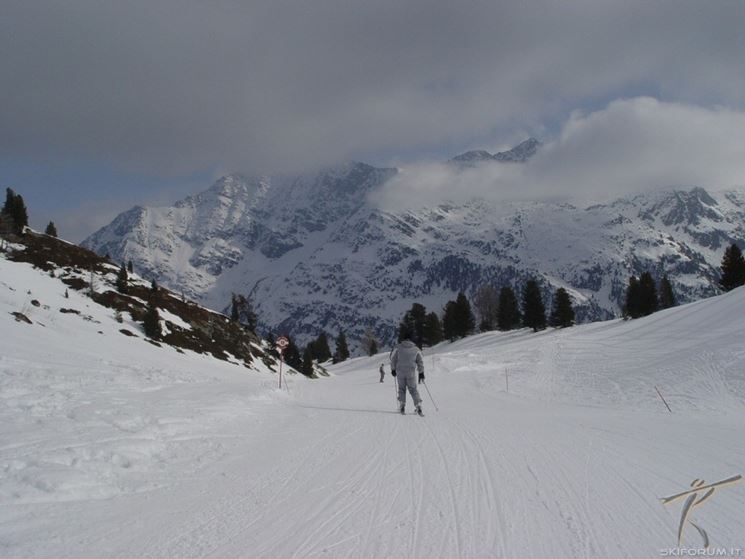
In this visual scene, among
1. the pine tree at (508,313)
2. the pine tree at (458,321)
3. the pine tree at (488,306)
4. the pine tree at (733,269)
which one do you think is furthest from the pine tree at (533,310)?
the pine tree at (733,269)

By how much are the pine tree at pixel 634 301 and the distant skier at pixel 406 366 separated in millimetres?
64021

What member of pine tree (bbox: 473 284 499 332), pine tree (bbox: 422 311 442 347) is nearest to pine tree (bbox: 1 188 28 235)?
pine tree (bbox: 422 311 442 347)

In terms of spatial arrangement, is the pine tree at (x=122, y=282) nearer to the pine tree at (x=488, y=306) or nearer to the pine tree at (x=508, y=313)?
the pine tree at (x=508, y=313)

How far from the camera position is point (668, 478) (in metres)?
5.79

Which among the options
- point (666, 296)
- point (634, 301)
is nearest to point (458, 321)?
point (634, 301)

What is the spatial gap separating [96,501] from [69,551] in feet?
4.47

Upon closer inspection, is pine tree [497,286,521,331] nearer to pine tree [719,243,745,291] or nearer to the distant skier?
pine tree [719,243,745,291]

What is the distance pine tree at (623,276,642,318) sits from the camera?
65.8m

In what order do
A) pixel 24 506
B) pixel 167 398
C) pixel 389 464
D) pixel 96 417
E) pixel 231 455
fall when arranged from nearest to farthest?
pixel 24 506 < pixel 389 464 < pixel 231 455 < pixel 96 417 < pixel 167 398

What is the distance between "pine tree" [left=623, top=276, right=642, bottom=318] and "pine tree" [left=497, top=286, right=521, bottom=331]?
70.1ft

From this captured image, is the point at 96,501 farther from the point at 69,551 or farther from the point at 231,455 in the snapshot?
the point at 231,455

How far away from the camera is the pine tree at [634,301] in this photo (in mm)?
65812

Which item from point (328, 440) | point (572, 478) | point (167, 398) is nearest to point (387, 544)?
point (572, 478)

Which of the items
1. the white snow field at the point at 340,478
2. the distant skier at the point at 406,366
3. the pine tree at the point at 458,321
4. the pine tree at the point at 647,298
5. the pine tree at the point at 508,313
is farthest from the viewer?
the pine tree at the point at 458,321
